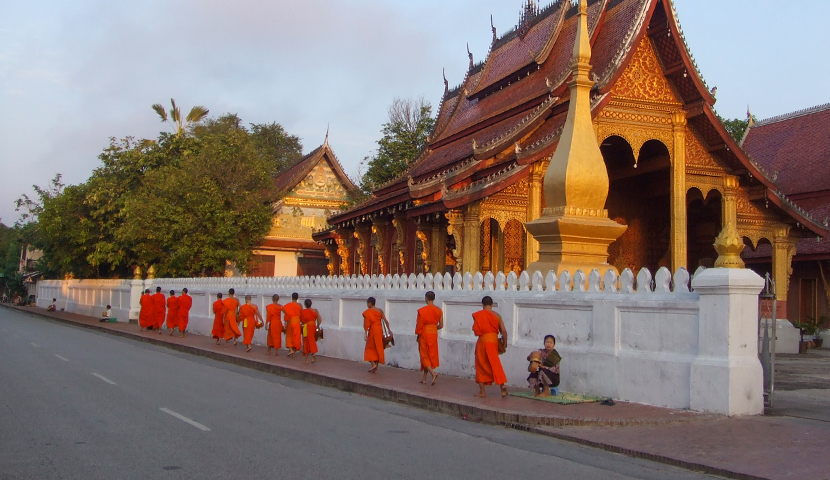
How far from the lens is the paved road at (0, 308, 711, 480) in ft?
20.2

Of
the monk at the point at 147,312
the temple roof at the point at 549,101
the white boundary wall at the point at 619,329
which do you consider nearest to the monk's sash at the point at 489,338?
the white boundary wall at the point at 619,329

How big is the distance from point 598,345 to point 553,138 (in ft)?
25.0

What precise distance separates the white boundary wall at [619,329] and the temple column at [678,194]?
6.67 metres

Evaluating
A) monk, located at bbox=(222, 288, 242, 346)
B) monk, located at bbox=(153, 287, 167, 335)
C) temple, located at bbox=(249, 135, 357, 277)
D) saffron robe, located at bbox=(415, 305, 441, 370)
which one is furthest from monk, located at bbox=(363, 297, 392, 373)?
temple, located at bbox=(249, 135, 357, 277)

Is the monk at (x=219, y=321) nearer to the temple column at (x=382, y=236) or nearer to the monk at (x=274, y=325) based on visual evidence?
the monk at (x=274, y=325)

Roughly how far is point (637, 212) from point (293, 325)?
1102cm

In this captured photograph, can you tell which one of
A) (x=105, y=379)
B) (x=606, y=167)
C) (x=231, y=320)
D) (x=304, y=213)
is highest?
(x=304, y=213)

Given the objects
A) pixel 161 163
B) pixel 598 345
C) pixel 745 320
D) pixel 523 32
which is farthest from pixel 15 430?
pixel 161 163

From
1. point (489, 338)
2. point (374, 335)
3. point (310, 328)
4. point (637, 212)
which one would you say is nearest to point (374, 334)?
point (374, 335)

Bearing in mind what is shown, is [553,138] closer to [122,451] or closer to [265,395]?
[265,395]

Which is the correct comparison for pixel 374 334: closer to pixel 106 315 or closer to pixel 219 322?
pixel 219 322

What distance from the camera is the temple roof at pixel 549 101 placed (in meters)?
17.5

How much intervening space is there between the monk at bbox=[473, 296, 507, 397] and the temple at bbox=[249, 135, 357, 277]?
985 inches

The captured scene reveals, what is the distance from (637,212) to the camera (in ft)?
73.7
